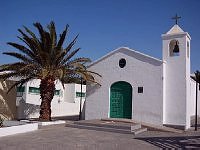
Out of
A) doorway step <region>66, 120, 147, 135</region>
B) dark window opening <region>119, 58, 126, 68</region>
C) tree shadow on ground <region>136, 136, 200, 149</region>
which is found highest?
dark window opening <region>119, 58, 126, 68</region>

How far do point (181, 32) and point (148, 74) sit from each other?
3675 millimetres

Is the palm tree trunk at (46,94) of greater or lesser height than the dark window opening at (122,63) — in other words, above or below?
below

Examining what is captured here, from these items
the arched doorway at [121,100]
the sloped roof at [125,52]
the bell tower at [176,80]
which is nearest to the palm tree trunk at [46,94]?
the sloped roof at [125,52]

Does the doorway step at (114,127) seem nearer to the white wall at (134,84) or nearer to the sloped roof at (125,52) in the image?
the white wall at (134,84)

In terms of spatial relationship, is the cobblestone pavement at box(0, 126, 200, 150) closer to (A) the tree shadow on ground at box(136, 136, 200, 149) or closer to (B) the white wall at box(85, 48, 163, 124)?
(A) the tree shadow on ground at box(136, 136, 200, 149)

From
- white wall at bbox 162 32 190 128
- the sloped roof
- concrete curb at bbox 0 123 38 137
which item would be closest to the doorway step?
white wall at bbox 162 32 190 128

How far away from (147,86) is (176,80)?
200 centimetres

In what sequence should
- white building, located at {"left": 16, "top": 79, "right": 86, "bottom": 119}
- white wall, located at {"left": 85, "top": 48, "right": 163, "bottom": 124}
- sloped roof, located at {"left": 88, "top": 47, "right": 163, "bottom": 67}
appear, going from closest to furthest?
white wall, located at {"left": 85, "top": 48, "right": 163, "bottom": 124}
sloped roof, located at {"left": 88, "top": 47, "right": 163, "bottom": 67}
white building, located at {"left": 16, "top": 79, "right": 86, "bottom": 119}

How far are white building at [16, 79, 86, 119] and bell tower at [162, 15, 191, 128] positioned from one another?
7.37 m

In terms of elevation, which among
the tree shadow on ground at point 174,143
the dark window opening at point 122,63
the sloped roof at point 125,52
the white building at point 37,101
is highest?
the sloped roof at point 125,52

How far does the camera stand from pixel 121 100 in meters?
20.2

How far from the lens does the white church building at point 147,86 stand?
18188mm

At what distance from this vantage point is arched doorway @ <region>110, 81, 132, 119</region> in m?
19.8

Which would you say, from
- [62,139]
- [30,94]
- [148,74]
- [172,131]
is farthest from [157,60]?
[30,94]
